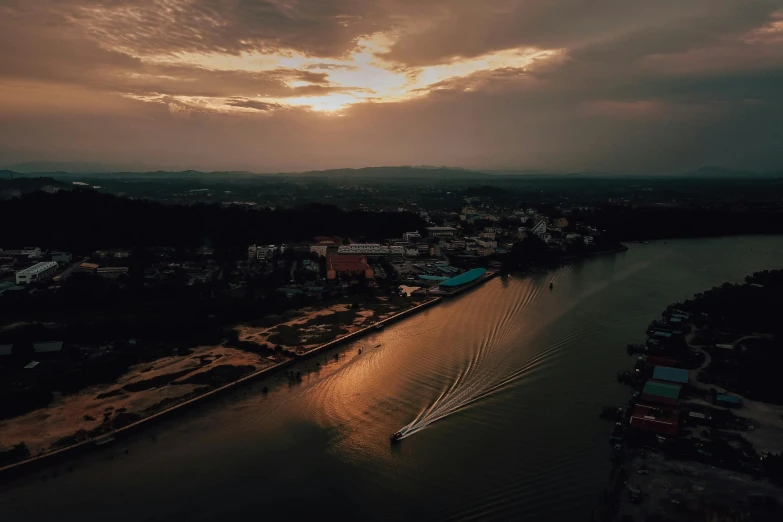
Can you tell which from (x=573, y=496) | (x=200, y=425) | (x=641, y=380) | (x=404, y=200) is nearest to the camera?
(x=573, y=496)

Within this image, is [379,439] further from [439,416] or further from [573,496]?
[573,496]

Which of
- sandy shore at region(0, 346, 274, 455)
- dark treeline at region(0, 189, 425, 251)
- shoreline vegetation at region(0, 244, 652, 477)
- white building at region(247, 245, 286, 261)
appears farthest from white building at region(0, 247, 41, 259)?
sandy shore at region(0, 346, 274, 455)

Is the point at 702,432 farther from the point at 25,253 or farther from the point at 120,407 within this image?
the point at 25,253

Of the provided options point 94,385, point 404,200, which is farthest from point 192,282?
point 404,200

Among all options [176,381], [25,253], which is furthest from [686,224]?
[25,253]

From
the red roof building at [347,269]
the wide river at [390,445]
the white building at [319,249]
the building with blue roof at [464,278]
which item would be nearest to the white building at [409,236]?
the white building at [319,249]

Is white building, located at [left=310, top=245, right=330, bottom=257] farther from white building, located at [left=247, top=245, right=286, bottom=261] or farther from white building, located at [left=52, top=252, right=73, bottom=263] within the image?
white building, located at [left=52, top=252, right=73, bottom=263]

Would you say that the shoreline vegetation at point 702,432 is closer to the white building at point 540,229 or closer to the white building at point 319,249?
the white building at point 319,249
